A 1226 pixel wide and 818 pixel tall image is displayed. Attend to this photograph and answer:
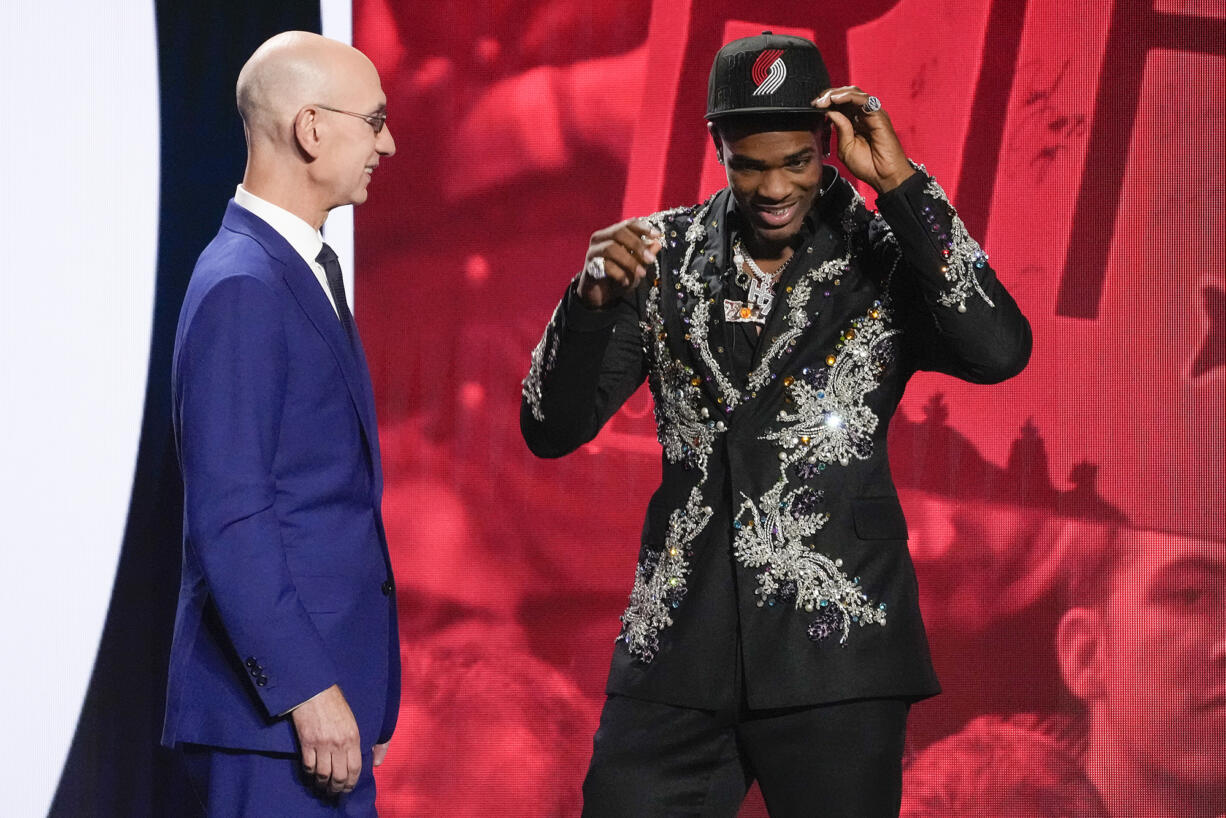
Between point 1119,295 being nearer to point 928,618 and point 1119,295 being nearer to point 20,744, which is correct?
point 928,618

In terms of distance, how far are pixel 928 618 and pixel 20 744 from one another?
209 centimetres

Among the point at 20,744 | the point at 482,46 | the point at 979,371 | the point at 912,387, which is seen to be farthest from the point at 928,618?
the point at 20,744

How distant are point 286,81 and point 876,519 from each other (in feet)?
3.06

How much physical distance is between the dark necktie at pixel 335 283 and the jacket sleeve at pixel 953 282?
0.71 metres

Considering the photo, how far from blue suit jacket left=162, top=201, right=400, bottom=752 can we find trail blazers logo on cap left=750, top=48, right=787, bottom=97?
2.04 feet

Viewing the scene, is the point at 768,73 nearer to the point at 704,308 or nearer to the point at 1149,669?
the point at 704,308

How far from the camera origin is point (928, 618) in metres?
2.97

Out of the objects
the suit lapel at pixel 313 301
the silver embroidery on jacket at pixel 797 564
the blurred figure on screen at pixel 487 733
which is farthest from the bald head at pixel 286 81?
the blurred figure on screen at pixel 487 733

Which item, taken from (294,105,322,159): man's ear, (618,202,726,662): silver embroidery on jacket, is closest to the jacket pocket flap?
(618,202,726,662): silver embroidery on jacket

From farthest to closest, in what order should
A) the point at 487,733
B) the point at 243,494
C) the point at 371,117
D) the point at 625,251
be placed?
the point at 487,733 → the point at 371,117 → the point at 625,251 → the point at 243,494

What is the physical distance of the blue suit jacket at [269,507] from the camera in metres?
1.42

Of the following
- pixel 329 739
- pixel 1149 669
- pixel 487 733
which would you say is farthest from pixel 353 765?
pixel 1149 669

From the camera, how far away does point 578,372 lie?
1688mm

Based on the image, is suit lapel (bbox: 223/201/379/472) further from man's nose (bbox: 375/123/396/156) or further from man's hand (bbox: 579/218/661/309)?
man's hand (bbox: 579/218/661/309)
